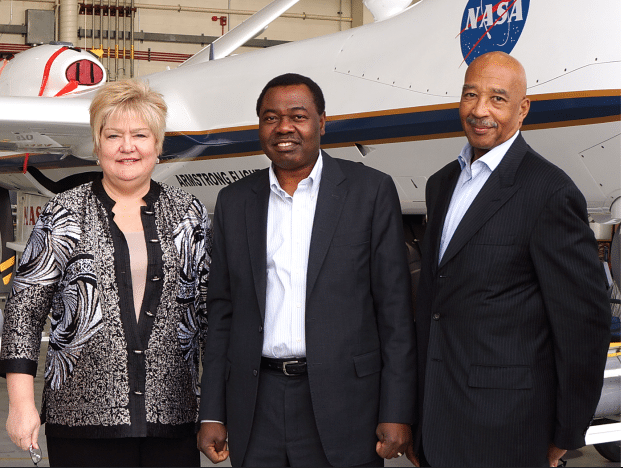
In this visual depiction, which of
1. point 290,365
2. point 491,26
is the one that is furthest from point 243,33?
point 290,365

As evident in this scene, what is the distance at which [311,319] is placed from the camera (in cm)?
202

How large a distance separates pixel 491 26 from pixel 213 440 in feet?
9.50

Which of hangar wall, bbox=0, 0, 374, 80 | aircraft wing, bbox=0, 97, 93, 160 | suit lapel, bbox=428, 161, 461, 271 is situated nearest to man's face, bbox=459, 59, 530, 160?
suit lapel, bbox=428, 161, 461, 271

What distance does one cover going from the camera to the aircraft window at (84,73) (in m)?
8.38

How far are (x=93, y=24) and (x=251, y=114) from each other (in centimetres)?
1368

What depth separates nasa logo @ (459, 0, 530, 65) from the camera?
3881mm

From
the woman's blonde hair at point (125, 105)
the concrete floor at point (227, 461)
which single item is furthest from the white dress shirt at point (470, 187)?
the concrete floor at point (227, 461)

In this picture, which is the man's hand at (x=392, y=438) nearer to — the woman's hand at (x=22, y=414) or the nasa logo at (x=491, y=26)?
the woman's hand at (x=22, y=414)

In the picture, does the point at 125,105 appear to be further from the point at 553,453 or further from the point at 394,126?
the point at 394,126

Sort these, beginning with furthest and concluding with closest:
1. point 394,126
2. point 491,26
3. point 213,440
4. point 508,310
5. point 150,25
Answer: point 150,25 < point 394,126 < point 491,26 < point 213,440 < point 508,310

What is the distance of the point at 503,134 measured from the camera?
6.69 feet

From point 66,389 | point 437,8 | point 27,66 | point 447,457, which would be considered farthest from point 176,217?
point 27,66

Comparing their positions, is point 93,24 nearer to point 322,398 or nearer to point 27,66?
point 27,66

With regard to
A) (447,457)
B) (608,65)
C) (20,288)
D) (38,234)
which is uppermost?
(608,65)
